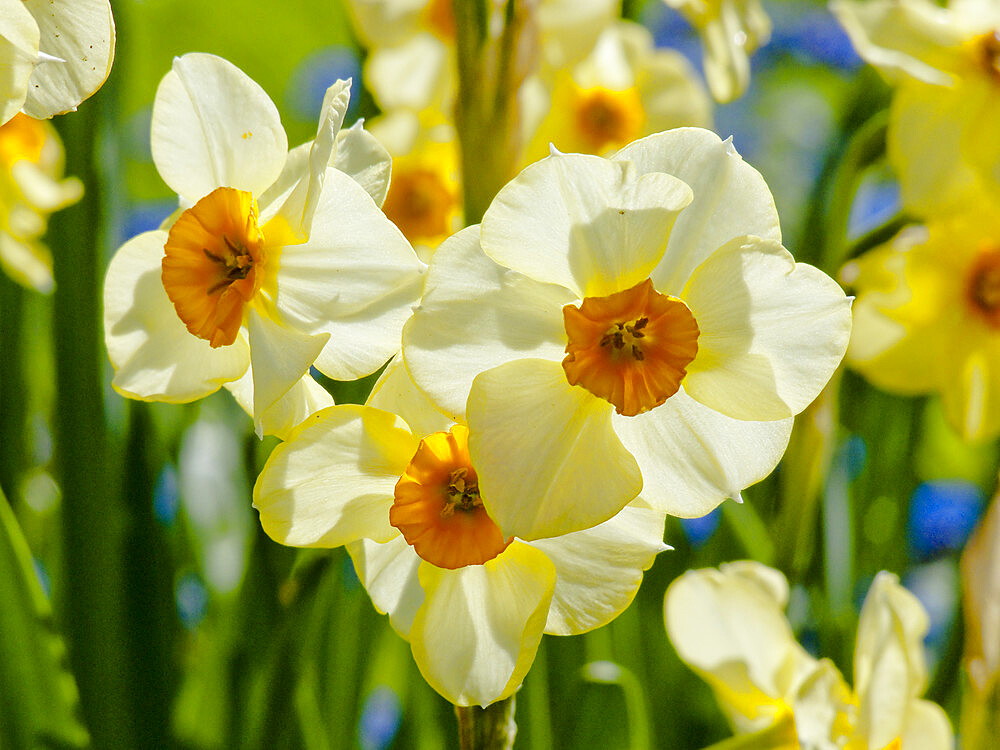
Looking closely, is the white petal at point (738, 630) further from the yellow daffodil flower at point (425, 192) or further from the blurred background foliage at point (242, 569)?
the yellow daffodil flower at point (425, 192)

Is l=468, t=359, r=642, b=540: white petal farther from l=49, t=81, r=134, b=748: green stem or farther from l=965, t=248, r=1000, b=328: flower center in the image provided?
l=965, t=248, r=1000, b=328: flower center

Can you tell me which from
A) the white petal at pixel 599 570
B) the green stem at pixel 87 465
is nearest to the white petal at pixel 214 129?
the white petal at pixel 599 570

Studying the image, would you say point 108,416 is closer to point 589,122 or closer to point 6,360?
point 6,360

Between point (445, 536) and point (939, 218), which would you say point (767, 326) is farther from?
point (939, 218)

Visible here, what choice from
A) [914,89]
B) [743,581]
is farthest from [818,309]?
[914,89]

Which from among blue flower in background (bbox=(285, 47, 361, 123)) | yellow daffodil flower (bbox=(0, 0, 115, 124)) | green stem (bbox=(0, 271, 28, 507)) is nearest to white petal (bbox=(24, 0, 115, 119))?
yellow daffodil flower (bbox=(0, 0, 115, 124))
